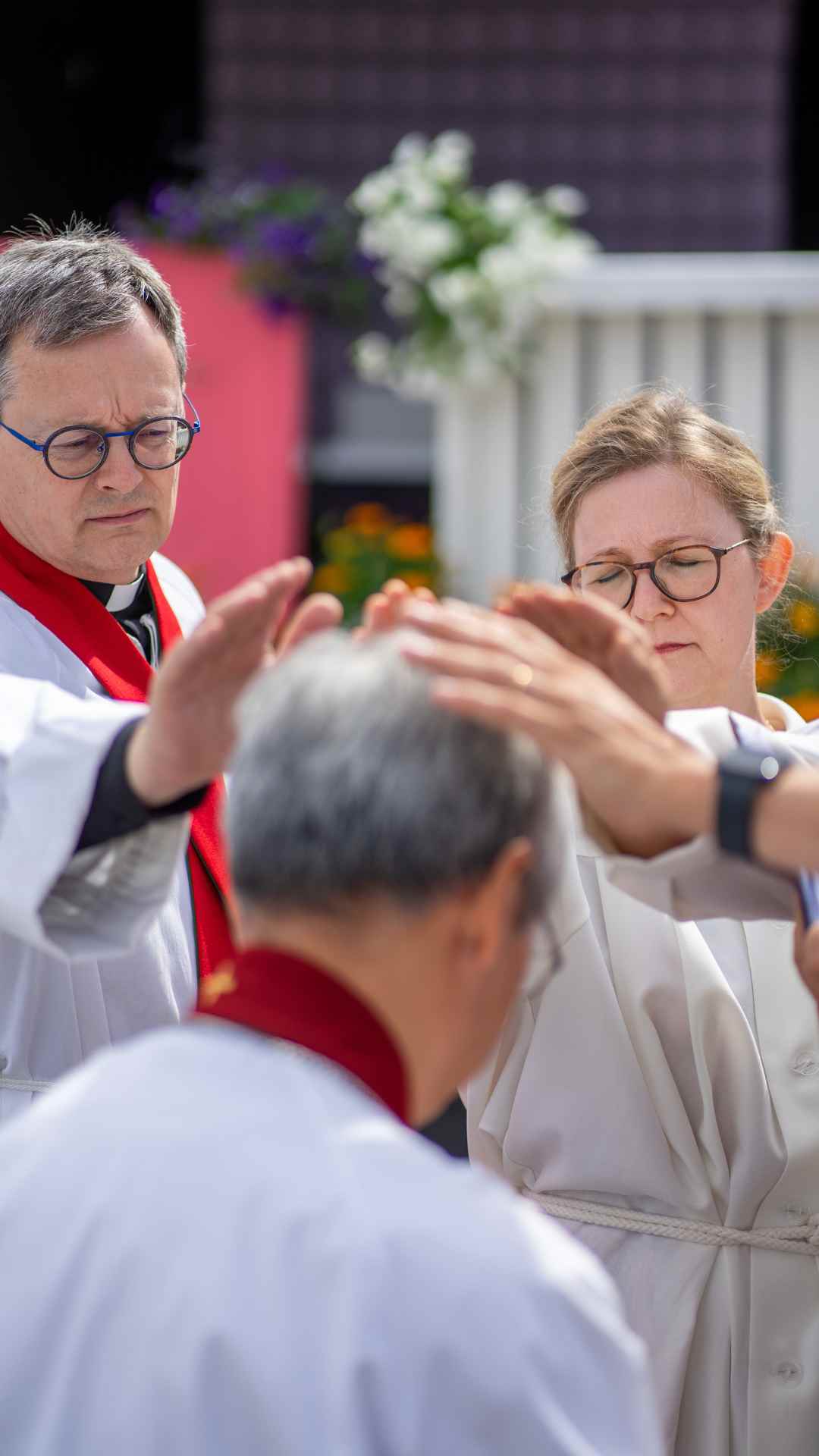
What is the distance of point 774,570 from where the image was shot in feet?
7.97

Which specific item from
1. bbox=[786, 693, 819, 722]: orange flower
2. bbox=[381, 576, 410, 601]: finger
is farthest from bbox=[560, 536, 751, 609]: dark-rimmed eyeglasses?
bbox=[786, 693, 819, 722]: orange flower

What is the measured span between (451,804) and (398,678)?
10 centimetres

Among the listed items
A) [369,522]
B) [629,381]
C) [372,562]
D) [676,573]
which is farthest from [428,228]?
[676,573]

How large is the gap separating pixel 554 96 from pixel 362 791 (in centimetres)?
600

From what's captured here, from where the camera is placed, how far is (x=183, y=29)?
668 centimetres

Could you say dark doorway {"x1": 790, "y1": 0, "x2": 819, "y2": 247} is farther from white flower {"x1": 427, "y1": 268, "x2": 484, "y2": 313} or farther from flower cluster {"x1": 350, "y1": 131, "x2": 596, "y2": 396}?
white flower {"x1": 427, "y1": 268, "x2": 484, "y2": 313}

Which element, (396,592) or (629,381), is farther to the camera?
(629,381)

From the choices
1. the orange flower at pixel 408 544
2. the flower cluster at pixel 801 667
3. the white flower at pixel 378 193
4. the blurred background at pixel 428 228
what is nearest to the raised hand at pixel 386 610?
the flower cluster at pixel 801 667

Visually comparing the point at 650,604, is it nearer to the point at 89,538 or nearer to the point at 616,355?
the point at 89,538

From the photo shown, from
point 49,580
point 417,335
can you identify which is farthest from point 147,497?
point 417,335

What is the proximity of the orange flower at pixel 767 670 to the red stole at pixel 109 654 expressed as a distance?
2.33m

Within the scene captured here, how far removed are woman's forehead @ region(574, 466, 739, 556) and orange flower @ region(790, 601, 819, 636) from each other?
6.33 ft

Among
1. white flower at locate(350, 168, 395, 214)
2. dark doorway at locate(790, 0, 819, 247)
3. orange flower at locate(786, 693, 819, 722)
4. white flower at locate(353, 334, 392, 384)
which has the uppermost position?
dark doorway at locate(790, 0, 819, 247)

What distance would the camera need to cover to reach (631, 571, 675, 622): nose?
2.27m
